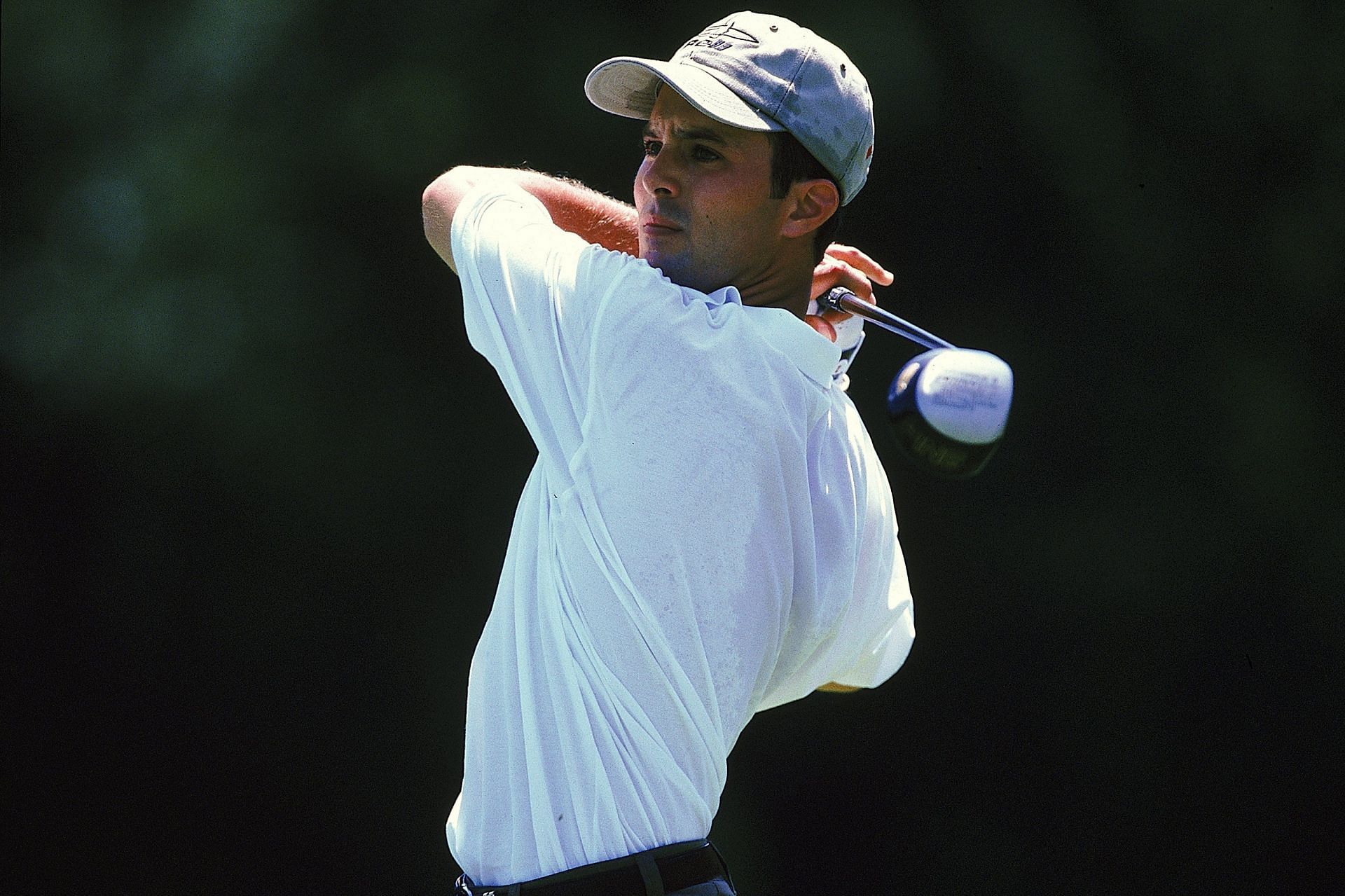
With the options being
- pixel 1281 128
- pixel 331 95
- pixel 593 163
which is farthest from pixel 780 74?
pixel 1281 128

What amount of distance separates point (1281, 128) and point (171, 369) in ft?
7.68

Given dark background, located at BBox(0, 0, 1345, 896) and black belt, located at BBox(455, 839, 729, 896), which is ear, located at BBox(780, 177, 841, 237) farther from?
dark background, located at BBox(0, 0, 1345, 896)

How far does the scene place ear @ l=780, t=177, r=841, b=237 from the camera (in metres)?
1.54

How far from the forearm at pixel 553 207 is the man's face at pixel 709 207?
210 millimetres

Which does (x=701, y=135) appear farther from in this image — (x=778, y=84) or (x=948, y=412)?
(x=948, y=412)

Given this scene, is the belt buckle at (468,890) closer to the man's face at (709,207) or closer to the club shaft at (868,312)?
the man's face at (709,207)

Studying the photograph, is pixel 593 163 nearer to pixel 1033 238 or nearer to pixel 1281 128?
pixel 1033 238

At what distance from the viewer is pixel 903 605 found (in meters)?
1.61

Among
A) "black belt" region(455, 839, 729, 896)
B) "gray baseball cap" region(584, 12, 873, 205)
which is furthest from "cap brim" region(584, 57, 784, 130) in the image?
"black belt" region(455, 839, 729, 896)

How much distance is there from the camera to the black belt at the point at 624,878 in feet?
4.15

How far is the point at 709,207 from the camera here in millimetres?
1490

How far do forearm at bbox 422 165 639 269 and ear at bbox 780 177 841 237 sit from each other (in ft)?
1.08

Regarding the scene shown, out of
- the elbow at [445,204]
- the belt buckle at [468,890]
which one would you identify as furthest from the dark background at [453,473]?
the belt buckle at [468,890]

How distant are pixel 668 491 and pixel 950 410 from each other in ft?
1.01
